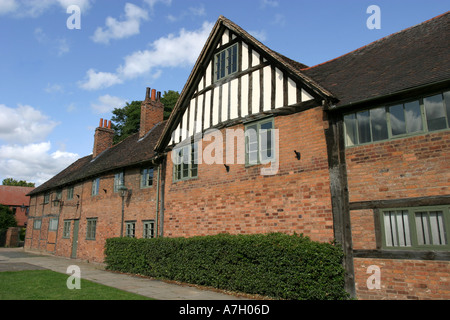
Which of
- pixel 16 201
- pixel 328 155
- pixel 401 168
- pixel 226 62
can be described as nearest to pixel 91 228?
pixel 226 62

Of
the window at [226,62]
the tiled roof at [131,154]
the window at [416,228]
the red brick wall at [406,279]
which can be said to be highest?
the window at [226,62]

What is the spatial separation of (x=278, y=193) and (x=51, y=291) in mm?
6941

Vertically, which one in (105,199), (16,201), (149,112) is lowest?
(105,199)

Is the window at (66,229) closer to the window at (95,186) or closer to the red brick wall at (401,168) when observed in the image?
the window at (95,186)

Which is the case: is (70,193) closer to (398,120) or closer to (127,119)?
(127,119)

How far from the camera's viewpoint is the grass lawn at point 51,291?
828cm

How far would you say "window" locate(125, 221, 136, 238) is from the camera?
16.4 meters

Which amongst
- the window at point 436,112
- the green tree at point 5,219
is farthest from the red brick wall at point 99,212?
the green tree at point 5,219

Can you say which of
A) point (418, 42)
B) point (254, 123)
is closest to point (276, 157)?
point (254, 123)

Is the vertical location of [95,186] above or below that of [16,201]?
below

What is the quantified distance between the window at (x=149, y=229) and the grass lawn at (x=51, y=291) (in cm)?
444

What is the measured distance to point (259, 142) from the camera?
36.0 ft
